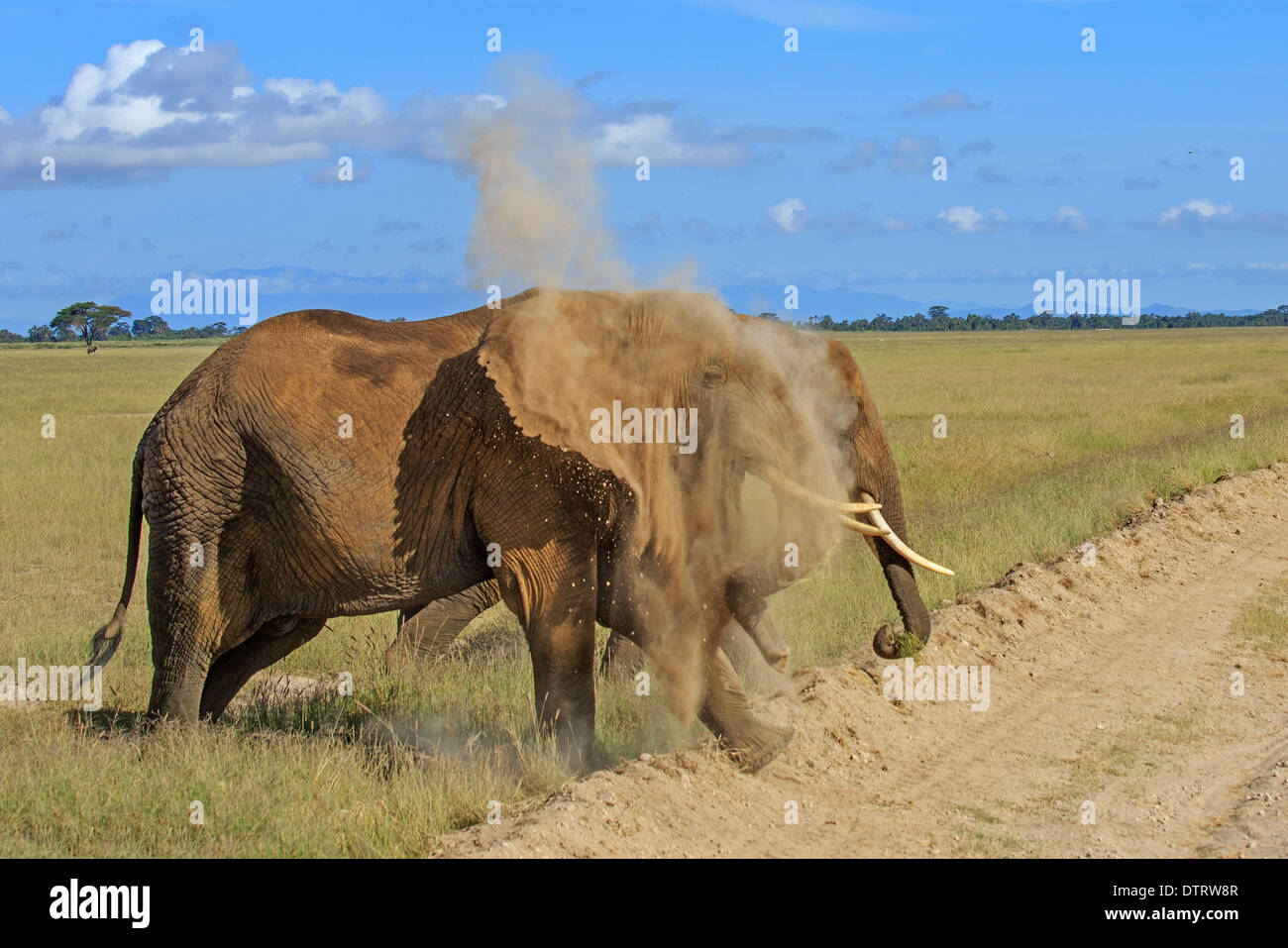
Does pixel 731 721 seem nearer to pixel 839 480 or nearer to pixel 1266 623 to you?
pixel 839 480

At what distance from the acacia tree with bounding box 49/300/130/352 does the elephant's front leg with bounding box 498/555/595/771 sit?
110 m

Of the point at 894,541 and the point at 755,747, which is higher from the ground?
the point at 894,541

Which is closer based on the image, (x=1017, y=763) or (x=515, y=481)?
(x=515, y=481)

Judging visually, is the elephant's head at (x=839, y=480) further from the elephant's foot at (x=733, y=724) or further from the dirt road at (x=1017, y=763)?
the dirt road at (x=1017, y=763)

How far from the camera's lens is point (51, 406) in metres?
35.4

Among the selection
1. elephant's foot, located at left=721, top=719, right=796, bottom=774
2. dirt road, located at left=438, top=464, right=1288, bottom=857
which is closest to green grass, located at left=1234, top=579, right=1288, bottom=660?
dirt road, located at left=438, top=464, right=1288, bottom=857

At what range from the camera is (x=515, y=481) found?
21.6 feet

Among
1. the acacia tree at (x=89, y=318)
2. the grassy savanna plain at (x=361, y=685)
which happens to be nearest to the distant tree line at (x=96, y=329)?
the acacia tree at (x=89, y=318)

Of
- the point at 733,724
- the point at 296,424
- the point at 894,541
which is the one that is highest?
the point at 296,424

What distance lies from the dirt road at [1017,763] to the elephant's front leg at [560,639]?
15.2 inches

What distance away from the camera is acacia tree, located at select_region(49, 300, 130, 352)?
109500 millimetres

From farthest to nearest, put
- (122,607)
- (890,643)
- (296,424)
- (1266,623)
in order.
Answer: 1. (1266,623)
2. (122,607)
3. (890,643)
4. (296,424)

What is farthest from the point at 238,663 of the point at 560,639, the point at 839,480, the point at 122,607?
the point at 839,480

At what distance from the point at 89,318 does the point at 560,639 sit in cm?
11402
